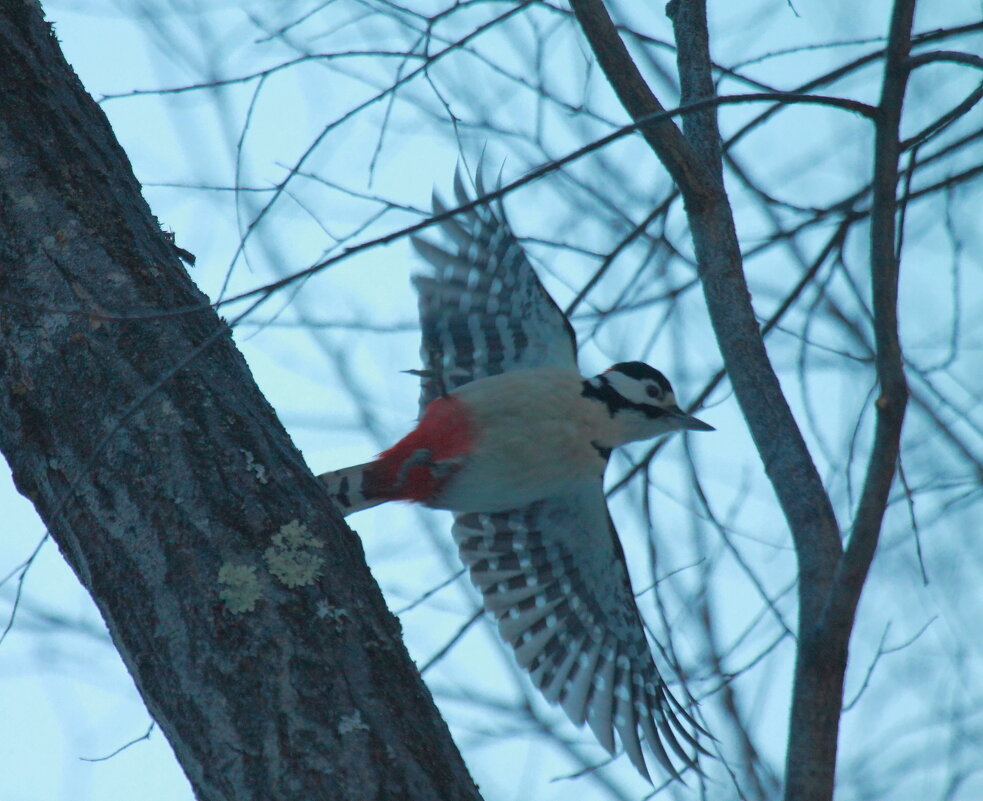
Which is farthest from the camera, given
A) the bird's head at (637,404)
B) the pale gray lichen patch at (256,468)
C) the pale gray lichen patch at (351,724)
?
the bird's head at (637,404)

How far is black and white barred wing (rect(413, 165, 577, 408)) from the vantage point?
3869 mm

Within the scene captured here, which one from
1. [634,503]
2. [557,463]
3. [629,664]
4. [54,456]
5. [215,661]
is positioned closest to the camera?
[215,661]

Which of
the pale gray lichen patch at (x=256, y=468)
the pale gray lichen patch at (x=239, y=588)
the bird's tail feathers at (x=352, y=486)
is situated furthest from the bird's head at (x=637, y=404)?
the pale gray lichen patch at (x=239, y=588)

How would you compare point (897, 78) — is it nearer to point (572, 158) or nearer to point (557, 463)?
point (572, 158)

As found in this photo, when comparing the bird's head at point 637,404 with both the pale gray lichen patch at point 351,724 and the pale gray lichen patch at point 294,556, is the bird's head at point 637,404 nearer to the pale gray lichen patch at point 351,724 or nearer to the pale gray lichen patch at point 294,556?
the pale gray lichen patch at point 294,556

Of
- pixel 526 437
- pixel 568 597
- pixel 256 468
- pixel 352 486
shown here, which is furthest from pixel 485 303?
pixel 256 468

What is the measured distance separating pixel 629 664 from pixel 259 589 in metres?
2.57

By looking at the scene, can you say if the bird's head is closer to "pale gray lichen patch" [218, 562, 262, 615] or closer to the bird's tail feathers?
the bird's tail feathers

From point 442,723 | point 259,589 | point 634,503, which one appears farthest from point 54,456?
point 634,503

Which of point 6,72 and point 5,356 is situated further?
point 6,72

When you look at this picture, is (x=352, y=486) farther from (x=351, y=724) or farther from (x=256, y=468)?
(x=351, y=724)

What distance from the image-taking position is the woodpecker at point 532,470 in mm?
3812

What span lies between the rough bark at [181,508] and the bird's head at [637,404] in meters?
1.91

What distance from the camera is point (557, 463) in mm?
3889
